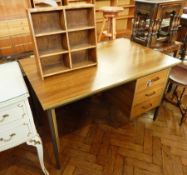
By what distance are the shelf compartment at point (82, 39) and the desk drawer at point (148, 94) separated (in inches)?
23.4

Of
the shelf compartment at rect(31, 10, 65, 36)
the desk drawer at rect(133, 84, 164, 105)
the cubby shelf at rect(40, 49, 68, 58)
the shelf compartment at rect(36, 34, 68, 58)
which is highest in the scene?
the shelf compartment at rect(31, 10, 65, 36)

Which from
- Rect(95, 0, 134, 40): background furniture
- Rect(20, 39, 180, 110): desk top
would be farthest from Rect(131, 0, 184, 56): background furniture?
Rect(95, 0, 134, 40): background furniture

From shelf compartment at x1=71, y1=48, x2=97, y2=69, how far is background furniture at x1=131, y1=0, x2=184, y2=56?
785 millimetres

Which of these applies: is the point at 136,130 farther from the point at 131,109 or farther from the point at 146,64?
the point at 146,64

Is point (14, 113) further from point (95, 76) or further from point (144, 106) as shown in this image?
point (144, 106)

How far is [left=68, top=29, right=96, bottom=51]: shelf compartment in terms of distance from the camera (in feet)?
4.37

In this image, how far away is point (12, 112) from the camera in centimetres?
97

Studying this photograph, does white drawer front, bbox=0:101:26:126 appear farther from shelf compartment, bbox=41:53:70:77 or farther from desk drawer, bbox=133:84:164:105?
desk drawer, bbox=133:84:164:105

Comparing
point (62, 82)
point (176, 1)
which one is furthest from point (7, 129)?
point (176, 1)

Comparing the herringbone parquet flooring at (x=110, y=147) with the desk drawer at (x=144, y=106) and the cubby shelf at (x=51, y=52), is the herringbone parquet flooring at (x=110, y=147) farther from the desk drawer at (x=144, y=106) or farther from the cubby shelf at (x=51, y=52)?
the cubby shelf at (x=51, y=52)

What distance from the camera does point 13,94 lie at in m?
0.95

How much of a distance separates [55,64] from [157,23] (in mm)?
1165

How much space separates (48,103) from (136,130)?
1140 millimetres

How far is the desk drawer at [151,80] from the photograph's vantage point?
4.67 ft
